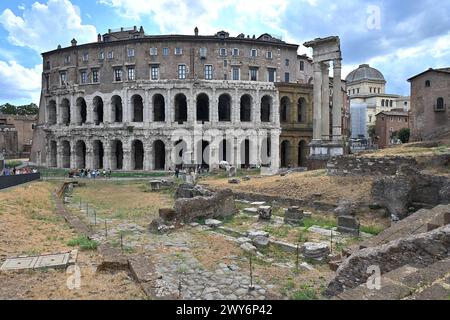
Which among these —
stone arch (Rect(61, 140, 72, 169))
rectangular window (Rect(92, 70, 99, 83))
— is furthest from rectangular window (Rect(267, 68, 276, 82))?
stone arch (Rect(61, 140, 72, 169))

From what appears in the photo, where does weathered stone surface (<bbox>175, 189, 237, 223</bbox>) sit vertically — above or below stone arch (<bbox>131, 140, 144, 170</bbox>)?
below

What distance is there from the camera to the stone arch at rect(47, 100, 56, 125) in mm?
54438

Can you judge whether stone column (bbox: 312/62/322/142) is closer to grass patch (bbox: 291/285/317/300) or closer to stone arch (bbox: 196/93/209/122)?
stone arch (bbox: 196/93/209/122)

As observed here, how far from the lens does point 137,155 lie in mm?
51281

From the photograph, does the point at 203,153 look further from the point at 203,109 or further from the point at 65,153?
the point at 65,153

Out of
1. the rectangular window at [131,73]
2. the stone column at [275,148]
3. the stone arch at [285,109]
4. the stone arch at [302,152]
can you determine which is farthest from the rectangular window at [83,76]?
the stone arch at [302,152]

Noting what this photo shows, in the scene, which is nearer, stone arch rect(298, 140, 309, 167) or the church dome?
stone arch rect(298, 140, 309, 167)

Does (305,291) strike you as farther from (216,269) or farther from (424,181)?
(424,181)

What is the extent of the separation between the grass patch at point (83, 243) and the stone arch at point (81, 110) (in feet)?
140

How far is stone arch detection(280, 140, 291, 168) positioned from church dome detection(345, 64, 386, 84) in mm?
63887

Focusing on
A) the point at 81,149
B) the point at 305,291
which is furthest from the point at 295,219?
the point at 81,149

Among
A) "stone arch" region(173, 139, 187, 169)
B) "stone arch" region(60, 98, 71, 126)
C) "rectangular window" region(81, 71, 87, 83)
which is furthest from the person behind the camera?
"stone arch" region(60, 98, 71, 126)

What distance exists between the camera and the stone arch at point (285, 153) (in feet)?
166

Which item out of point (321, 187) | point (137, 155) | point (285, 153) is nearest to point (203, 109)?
point (137, 155)
